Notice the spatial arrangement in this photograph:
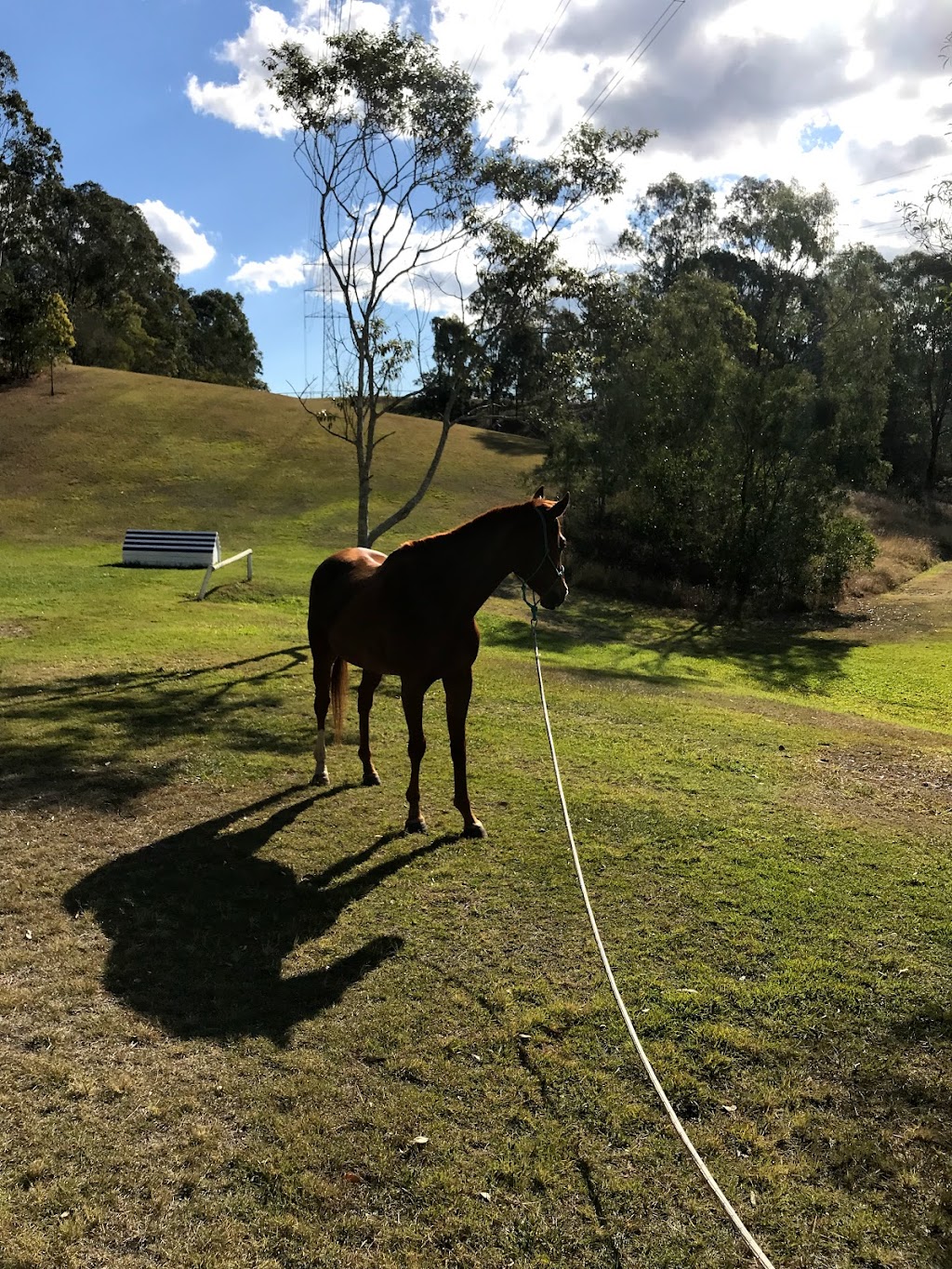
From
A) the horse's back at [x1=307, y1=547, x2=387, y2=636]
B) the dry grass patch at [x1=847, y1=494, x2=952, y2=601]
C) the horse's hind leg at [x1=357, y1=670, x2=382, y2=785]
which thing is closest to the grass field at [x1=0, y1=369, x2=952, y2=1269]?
the horse's hind leg at [x1=357, y1=670, x2=382, y2=785]

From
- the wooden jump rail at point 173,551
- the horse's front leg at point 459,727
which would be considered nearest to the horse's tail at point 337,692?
the horse's front leg at point 459,727

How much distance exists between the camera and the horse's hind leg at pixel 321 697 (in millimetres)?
7496

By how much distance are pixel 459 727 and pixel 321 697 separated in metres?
1.97

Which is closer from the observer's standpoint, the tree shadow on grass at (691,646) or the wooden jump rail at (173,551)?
the tree shadow on grass at (691,646)

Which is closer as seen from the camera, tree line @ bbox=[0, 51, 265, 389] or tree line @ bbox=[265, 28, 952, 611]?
tree line @ bbox=[265, 28, 952, 611]

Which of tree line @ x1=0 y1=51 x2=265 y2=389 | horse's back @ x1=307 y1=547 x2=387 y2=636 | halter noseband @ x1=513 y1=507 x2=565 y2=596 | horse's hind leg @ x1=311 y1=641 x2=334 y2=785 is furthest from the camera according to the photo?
tree line @ x1=0 y1=51 x2=265 y2=389

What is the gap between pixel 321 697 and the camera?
25.2 feet

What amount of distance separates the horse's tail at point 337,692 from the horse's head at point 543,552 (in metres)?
2.45

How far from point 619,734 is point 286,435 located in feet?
127

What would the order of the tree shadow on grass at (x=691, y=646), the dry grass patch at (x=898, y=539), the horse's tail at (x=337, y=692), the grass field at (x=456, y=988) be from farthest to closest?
the dry grass patch at (x=898, y=539) < the tree shadow on grass at (x=691, y=646) < the horse's tail at (x=337, y=692) < the grass field at (x=456, y=988)

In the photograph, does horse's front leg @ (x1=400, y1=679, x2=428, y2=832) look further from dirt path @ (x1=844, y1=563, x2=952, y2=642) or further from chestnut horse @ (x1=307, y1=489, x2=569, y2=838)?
dirt path @ (x1=844, y1=563, x2=952, y2=642)

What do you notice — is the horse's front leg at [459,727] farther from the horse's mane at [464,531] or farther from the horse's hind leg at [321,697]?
the horse's hind leg at [321,697]

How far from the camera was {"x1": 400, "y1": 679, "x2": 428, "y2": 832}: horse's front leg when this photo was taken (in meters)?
6.22

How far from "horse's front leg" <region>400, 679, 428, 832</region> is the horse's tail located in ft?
4.68
